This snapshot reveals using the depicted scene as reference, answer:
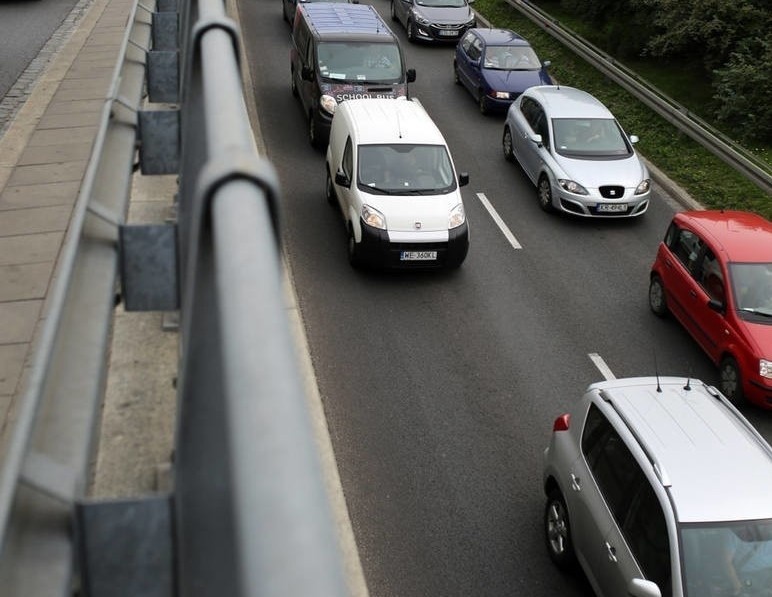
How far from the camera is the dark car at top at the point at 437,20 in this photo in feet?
98.3

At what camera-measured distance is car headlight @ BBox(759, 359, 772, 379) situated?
41.1ft

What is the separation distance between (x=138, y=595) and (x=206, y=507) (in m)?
0.77

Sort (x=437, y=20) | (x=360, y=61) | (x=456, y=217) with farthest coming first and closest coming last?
1. (x=437, y=20)
2. (x=360, y=61)
3. (x=456, y=217)

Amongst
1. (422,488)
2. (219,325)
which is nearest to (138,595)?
(219,325)

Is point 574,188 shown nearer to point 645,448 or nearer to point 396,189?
point 396,189

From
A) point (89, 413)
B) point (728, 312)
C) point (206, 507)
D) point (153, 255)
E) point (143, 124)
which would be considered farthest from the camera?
point (728, 312)

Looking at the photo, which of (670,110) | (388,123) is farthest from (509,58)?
(388,123)

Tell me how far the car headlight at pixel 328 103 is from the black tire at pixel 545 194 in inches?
168

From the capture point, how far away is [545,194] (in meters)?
19.1

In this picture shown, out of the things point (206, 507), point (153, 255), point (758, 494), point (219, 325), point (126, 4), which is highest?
point (219, 325)

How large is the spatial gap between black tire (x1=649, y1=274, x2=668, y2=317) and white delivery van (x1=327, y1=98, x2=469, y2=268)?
2.74 meters

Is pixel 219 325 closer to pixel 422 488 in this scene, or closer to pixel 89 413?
pixel 89 413

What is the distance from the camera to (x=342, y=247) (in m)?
17.1

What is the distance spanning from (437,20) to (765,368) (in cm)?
1963
